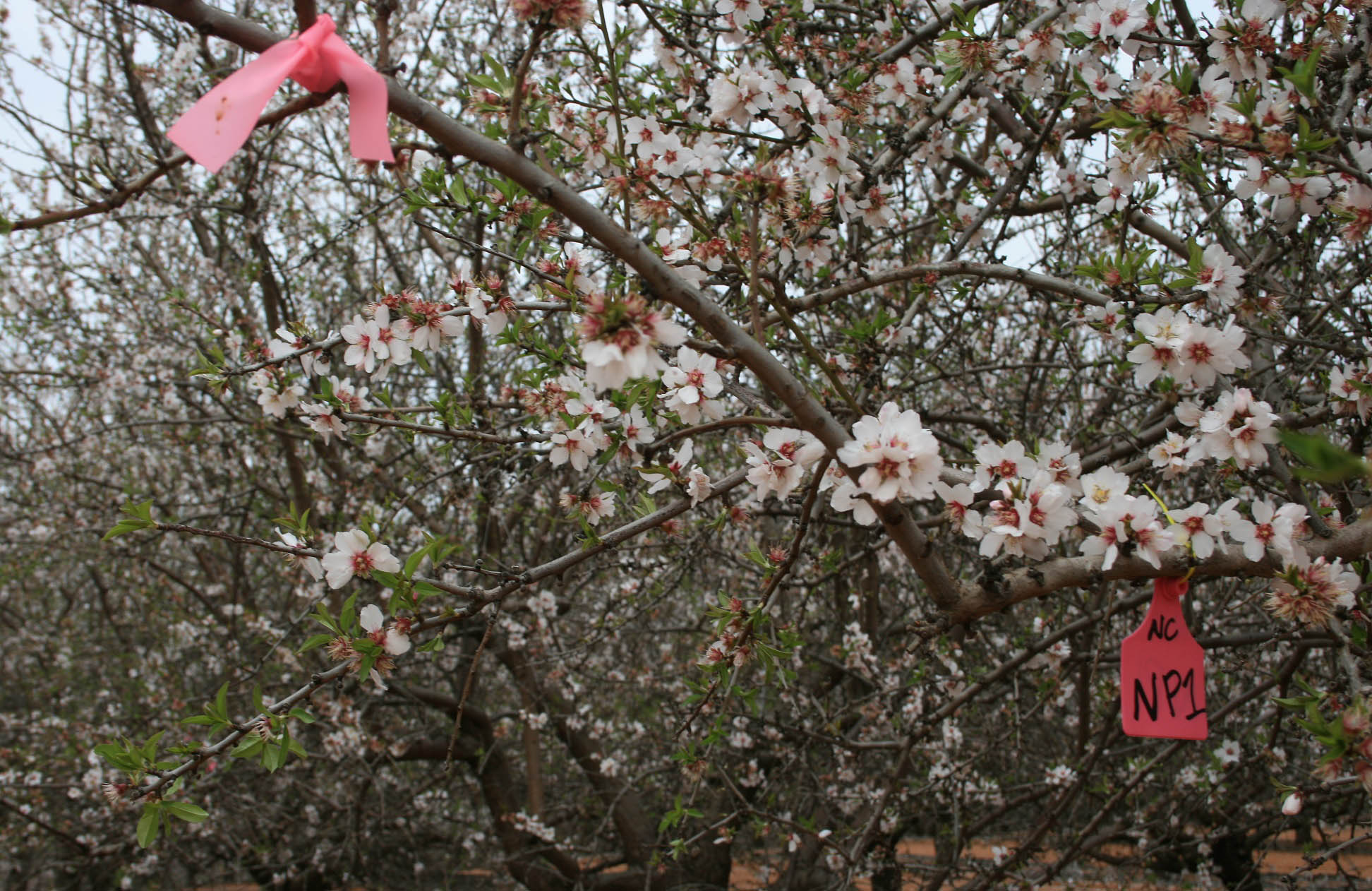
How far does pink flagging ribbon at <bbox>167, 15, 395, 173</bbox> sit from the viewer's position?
3.36ft

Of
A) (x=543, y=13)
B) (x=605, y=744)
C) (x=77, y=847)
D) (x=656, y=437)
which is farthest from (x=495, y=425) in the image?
(x=77, y=847)

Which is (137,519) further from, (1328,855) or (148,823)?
(1328,855)

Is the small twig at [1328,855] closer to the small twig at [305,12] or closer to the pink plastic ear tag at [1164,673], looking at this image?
the pink plastic ear tag at [1164,673]

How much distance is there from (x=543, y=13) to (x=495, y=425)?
5.33ft

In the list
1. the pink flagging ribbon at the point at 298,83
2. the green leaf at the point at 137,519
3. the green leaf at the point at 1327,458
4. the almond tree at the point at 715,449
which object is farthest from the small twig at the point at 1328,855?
the green leaf at the point at 137,519

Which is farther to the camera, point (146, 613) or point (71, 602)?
point (71, 602)

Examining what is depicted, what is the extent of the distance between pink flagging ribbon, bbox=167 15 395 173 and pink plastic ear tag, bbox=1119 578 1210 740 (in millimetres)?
1468

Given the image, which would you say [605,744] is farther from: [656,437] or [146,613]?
[656,437]

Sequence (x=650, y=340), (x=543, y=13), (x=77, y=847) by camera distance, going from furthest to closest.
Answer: (x=77, y=847) < (x=543, y=13) < (x=650, y=340)

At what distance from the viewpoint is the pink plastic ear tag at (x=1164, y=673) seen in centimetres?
155

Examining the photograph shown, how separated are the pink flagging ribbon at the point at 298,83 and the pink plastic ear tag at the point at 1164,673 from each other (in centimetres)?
147

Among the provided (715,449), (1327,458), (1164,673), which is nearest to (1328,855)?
(1164,673)

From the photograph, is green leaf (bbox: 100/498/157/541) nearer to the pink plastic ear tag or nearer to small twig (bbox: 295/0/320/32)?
small twig (bbox: 295/0/320/32)

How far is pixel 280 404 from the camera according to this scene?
A: 2.01 meters
